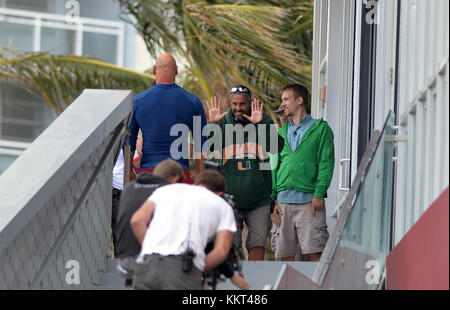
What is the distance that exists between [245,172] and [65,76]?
38.5 ft

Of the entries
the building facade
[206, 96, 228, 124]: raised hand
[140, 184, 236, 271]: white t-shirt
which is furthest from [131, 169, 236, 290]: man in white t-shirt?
[206, 96, 228, 124]: raised hand

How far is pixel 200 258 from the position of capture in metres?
7.64

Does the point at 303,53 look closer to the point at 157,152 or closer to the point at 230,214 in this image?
the point at 157,152

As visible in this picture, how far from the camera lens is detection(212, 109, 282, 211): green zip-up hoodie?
11227 mm

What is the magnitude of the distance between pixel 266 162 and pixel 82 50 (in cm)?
2325

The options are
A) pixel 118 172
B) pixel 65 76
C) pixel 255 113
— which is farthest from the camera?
pixel 65 76

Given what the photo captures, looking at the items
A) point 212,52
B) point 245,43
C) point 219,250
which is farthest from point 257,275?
point 212,52

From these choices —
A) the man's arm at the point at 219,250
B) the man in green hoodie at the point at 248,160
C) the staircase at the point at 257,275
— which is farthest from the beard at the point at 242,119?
the man's arm at the point at 219,250

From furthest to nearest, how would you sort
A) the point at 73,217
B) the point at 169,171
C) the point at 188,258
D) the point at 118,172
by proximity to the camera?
the point at 118,172
the point at 73,217
the point at 169,171
the point at 188,258

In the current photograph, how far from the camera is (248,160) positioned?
11.3m

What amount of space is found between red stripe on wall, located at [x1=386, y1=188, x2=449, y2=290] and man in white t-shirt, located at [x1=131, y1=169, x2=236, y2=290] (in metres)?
1.27

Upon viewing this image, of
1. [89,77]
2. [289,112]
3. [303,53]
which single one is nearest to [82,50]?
[89,77]

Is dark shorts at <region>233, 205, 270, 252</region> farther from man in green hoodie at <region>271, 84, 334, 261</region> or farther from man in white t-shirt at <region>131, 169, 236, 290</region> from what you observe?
man in white t-shirt at <region>131, 169, 236, 290</region>

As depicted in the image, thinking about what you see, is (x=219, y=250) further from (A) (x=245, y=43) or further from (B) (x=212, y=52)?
(B) (x=212, y=52)
